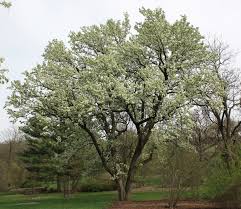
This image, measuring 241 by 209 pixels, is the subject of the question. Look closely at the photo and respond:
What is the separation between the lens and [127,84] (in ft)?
97.3

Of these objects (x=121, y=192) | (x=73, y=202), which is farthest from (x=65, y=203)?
(x=121, y=192)

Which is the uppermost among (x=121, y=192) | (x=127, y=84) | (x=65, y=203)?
(x=127, y=84)

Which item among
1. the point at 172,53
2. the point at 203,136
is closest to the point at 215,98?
the point at 172,53

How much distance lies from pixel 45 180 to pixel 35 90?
1985 centimetres

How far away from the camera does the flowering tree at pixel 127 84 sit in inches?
1131

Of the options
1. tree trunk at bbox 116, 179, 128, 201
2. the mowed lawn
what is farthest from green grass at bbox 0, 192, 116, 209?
tree trunk at bbox 116, 179, 128, 201

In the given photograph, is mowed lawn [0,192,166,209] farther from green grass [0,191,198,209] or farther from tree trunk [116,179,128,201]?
tree trunk [116,179,128,201]

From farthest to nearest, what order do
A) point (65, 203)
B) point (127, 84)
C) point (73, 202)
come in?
1. point (73, 202)
2. point (65, 203)
3. point (127, 84)

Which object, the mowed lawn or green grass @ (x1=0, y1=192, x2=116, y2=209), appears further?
the mowed lawn

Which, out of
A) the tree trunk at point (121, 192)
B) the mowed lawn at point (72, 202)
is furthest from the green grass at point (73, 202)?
the tree trunk at point (121, 192)

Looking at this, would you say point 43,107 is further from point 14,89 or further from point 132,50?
point 132,50

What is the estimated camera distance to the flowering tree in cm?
2873

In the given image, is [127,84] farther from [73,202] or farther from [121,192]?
[73,202]

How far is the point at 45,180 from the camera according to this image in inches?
1893
